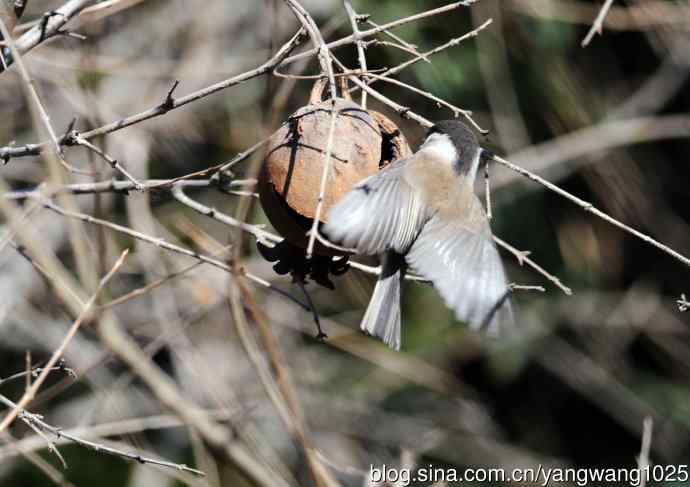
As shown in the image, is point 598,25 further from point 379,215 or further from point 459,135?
point 379,215

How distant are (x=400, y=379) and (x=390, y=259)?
11.2 ft

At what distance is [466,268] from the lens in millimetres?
2422

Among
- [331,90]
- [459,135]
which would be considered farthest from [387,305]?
[331,90]

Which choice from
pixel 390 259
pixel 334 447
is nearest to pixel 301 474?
pixel 334 447

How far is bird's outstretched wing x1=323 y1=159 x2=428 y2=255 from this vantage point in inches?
83.5

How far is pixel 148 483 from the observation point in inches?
208

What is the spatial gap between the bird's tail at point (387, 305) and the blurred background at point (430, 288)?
2321 mm

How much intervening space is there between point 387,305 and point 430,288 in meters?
3.36

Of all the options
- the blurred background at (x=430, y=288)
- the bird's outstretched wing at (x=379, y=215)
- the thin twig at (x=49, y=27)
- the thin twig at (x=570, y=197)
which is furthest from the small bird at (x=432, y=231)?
the blurred background at (x=430, y=288)

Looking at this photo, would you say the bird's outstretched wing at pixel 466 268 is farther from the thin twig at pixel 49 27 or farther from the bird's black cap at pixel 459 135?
the thin twig at pixel 49 27

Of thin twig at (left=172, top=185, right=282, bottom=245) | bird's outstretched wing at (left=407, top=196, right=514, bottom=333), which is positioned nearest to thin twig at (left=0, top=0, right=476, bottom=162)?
thin twig at (left=172, top=185, right=282, bottom=245)

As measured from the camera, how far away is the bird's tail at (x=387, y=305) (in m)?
2.41

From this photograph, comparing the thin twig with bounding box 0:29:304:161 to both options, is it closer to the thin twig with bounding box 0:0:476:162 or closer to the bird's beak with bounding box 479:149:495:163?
the thin twig with bounding box 0:0:476:162

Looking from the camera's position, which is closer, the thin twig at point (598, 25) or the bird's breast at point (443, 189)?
the thin twig at point (598, 25)
